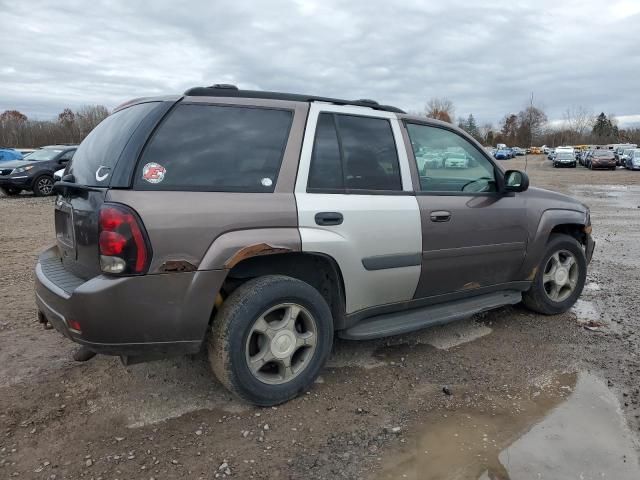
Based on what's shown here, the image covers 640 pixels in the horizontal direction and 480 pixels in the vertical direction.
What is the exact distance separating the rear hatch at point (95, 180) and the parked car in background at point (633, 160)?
40.7 m

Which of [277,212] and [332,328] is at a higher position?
[277,212]

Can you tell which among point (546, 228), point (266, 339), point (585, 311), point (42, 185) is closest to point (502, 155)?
point (42, 185)

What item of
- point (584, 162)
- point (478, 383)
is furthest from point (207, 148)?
point (584, 162)

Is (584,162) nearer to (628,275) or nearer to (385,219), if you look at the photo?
(628,275)

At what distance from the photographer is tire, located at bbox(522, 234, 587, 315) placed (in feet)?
15.5

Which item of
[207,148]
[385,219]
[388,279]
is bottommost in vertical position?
[388,279]

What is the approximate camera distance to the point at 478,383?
356 cm

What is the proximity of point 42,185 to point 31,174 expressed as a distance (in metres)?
0.45

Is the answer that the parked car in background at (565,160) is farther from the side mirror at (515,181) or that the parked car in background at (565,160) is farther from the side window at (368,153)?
the side window at (368,153)

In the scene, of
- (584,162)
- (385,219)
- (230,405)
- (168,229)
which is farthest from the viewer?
(584,162)

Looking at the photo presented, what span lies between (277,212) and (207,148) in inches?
21.8

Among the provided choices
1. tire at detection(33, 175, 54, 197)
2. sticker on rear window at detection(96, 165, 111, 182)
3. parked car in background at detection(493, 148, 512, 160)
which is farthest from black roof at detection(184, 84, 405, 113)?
parked car in background at detection(493, 148, 512, 160)

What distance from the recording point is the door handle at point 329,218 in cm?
321

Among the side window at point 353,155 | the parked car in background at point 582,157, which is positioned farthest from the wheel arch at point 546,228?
the parked car in background at point 582,157
